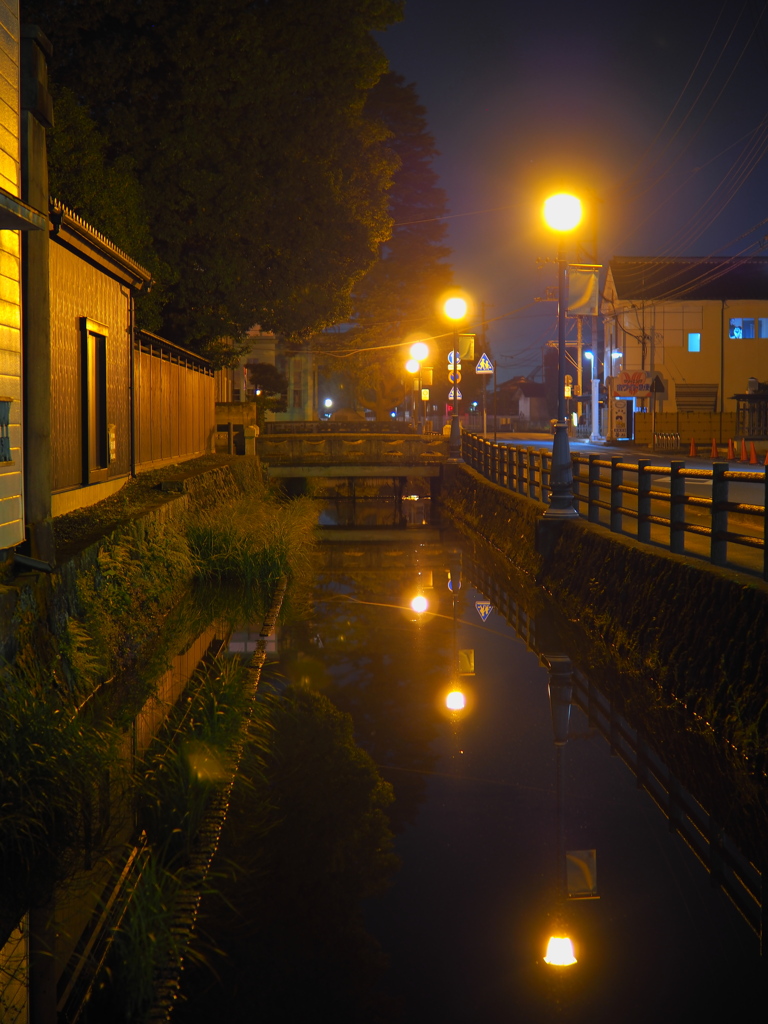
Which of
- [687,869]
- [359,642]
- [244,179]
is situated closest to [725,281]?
[244,179]

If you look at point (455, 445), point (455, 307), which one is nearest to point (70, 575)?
point (455, 307)

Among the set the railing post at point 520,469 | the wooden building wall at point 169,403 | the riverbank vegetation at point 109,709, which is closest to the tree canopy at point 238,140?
the wooden building wall at point 169,403

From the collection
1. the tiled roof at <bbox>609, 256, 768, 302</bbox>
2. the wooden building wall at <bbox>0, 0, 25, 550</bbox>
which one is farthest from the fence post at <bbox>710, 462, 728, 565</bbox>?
the tiled roof at <bbox>609, 256, 768, 302</bbox>

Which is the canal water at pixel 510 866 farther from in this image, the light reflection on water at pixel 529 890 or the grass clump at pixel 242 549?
the grass clump at pixel 242 549

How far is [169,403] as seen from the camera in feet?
71.8

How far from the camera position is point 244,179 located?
2505 cm

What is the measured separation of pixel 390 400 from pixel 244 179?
5091 centimetres

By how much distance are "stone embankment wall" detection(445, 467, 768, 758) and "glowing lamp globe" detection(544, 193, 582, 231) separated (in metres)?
4.05

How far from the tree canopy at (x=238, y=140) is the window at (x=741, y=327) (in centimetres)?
3643

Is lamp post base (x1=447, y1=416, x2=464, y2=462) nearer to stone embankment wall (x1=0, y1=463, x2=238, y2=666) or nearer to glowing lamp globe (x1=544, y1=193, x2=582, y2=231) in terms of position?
stone embankment wall (x1=0, y1=463, x2=238, y2=666)

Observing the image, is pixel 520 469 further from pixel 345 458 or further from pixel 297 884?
pixel 297 884

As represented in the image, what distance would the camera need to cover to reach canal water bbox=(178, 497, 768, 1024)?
403cm

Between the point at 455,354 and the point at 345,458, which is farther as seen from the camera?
the point at 455,354

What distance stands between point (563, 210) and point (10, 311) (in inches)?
347
